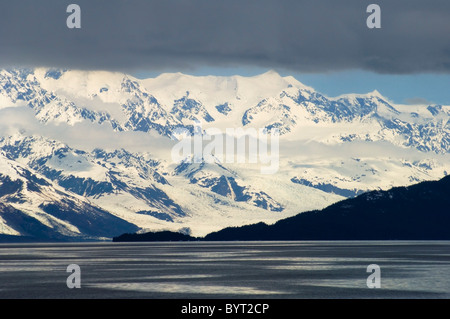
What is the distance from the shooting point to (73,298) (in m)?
200

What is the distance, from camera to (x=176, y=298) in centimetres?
19912
